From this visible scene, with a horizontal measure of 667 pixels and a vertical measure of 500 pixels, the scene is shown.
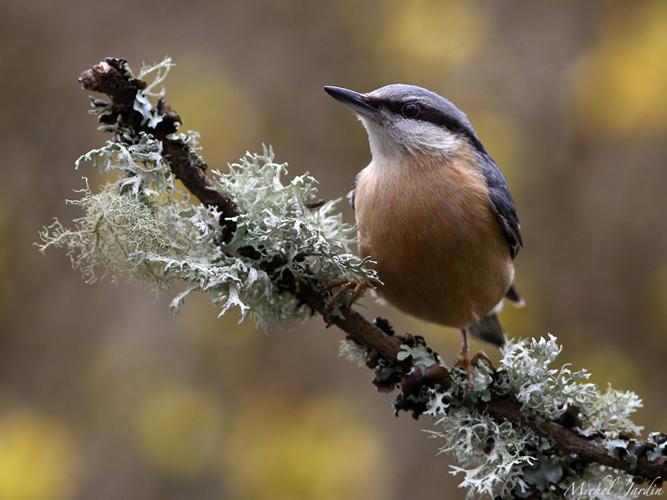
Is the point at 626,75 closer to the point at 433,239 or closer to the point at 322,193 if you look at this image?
the point at 322,193

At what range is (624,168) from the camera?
4.73m

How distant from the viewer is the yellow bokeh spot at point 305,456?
3.95 metres

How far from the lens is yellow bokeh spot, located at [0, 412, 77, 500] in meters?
3.82

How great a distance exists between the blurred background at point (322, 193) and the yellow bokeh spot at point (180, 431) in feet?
0.04

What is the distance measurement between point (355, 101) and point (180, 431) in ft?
6.95

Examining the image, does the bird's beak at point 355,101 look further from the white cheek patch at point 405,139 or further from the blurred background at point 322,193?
the blurred background at point 322,193

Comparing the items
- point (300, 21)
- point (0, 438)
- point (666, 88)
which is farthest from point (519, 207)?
point (0, 438)

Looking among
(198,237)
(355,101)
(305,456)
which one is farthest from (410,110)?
(305,456)

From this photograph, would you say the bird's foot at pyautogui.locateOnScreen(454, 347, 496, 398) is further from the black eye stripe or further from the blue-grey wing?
Result: the black eye stripe

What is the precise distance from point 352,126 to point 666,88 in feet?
5.78

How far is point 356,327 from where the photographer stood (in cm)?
219

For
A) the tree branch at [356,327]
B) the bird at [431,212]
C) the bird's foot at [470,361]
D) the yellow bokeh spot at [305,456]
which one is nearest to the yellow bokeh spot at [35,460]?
the yellow bokeh spot at [305,456]

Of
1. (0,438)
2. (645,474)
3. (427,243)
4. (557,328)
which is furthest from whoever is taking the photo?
(557,328)

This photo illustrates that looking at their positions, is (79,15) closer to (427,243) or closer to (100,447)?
(100,447)
